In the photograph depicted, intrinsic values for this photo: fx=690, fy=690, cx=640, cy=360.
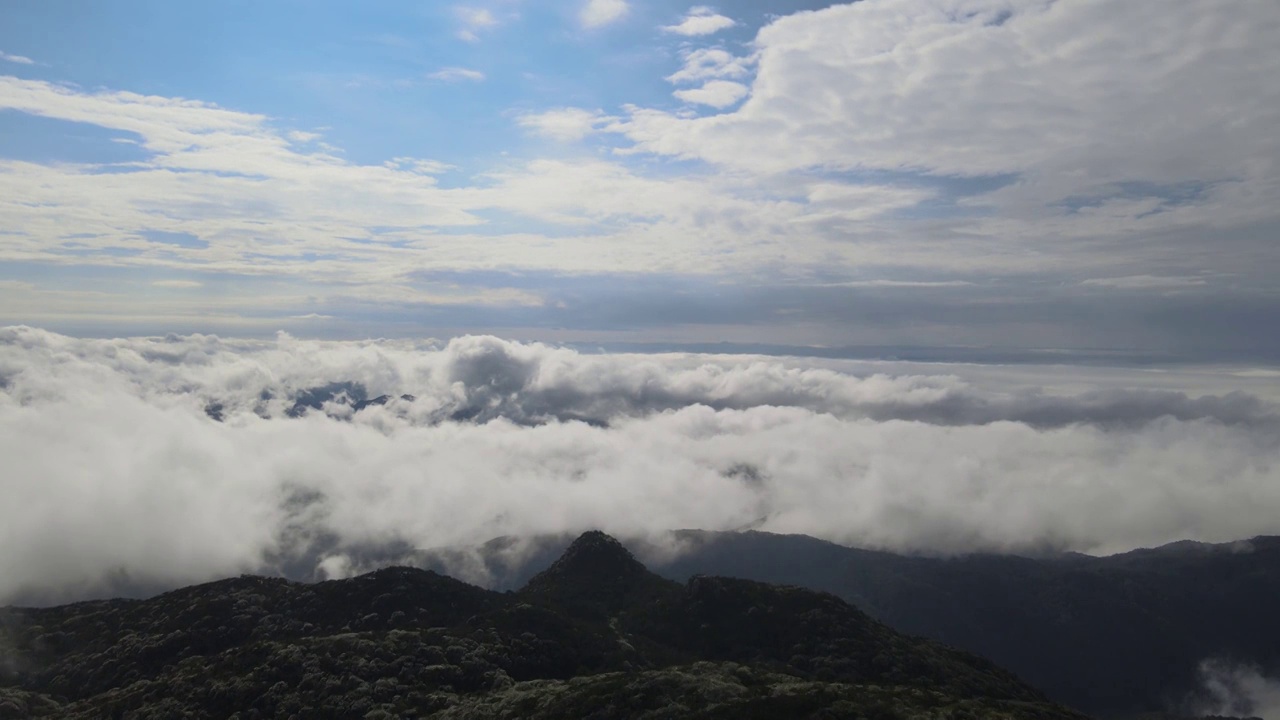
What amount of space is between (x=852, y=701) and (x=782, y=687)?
18.0 meters

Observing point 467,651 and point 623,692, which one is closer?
point 623,692

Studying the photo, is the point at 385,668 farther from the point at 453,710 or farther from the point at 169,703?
the point at 169,703

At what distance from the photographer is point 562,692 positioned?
152875 millimetres

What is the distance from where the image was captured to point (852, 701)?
132 metres

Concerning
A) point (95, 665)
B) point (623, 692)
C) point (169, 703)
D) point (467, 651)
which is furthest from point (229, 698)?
point (623, 692)

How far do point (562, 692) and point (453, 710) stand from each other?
24.0 meters

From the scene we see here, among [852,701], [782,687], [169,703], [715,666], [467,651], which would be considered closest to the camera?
[852,701]

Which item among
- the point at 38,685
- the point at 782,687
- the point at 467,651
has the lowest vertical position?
the point at 38,685

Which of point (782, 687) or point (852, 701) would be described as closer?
point (852, 701)

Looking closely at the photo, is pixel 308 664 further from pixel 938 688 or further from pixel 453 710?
pixel 938 688

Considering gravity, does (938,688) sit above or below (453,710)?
below

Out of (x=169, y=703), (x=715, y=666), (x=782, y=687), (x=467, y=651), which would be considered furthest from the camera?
(x=467, y=651)

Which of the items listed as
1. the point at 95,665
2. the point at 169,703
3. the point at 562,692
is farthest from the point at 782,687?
the point at 95,665

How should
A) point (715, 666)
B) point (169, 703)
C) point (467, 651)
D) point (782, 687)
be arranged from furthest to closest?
point (467, 651) → point (715, 666) → point (169, 703) → point (782, 687)
